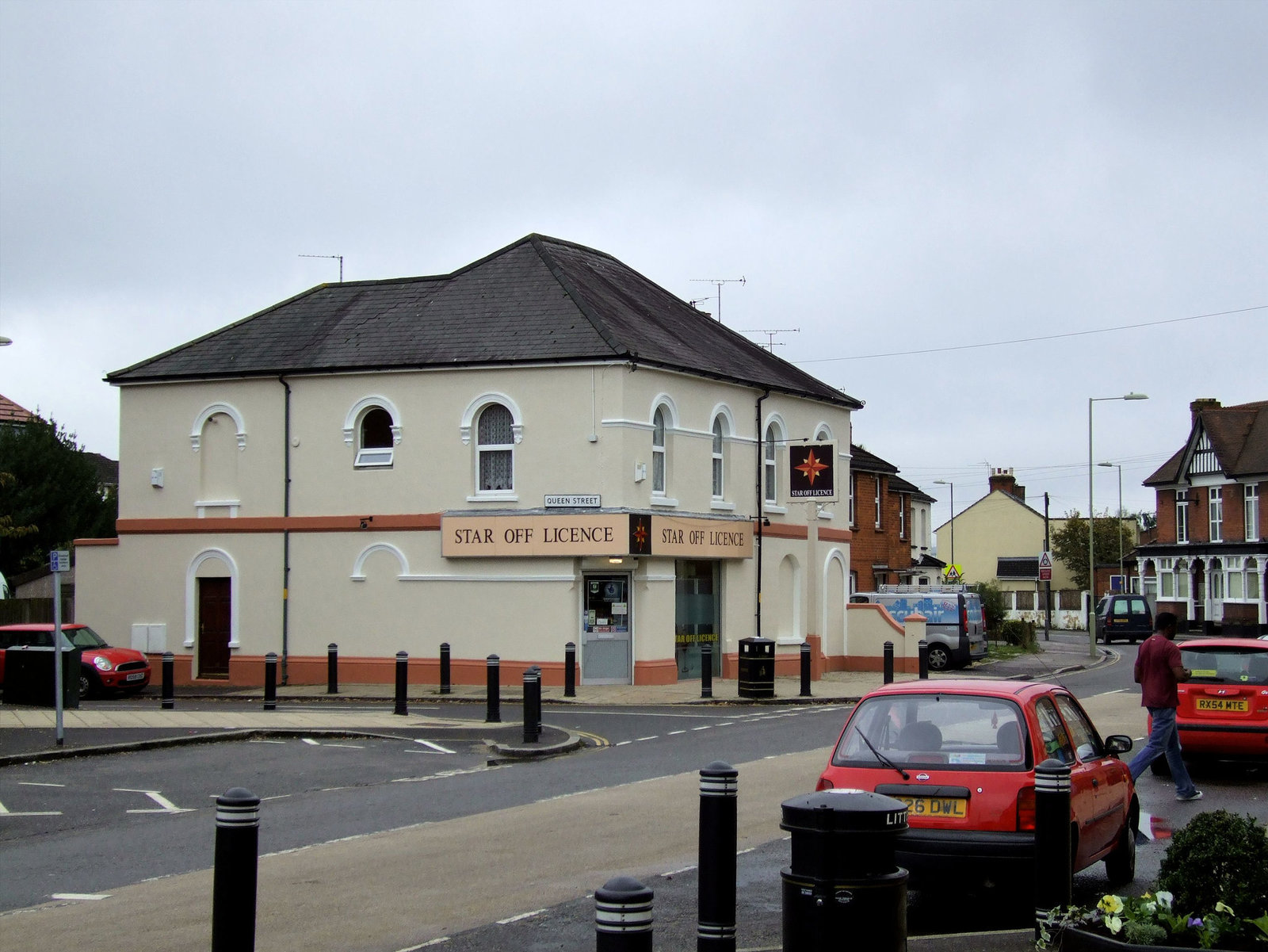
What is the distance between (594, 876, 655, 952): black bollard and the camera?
5164 mm

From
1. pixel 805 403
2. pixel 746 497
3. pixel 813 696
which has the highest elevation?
pixel 805 403

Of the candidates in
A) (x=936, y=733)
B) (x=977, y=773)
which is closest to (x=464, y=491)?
(x=936, y=733)

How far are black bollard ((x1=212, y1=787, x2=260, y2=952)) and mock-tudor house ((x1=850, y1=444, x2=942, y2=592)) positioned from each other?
38055mm

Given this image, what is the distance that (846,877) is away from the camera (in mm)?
5898

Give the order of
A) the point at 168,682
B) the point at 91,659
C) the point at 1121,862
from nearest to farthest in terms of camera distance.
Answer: the point at 1121,862 < the point at 168,682 < the point at 91,659

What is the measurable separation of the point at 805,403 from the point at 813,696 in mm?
10142

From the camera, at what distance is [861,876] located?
5.92 metres

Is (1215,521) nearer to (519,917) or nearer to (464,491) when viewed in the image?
(464,491)

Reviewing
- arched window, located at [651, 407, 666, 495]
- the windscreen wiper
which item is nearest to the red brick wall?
arched window, located at [651, 407, 666, 495]

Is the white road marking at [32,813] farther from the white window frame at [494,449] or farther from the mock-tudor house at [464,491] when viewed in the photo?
the white window frame at [494,449]

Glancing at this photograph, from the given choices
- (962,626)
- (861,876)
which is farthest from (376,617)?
(861,876)

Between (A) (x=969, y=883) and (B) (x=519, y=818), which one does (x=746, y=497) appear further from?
(A) (x=969, y=883)

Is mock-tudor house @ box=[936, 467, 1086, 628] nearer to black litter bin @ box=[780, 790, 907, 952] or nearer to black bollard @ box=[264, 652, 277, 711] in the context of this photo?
black bollard @ box=[264, 652, 277, 711]

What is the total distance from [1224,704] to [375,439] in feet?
66.5
